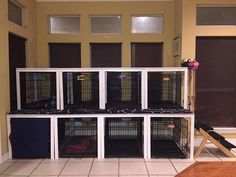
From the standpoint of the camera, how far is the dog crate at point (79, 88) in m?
4.54

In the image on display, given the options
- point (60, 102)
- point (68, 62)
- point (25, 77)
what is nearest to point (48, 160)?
point (60, 102)

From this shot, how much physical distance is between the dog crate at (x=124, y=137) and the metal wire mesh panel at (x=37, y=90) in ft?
3.54

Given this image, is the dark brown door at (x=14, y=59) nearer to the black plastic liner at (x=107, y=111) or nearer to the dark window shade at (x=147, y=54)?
the black plastic liner at (x=107, y=111)

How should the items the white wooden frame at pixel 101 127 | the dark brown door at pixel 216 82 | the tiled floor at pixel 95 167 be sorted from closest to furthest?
1. the tiled floor at pixel 95 167
2. the white wooden frame at pixel 101 127
3. the dark brown door at pixel 216 82

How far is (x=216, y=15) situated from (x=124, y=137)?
2893mm

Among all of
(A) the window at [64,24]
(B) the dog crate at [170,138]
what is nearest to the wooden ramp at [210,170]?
(B) the dog crate at [170,138]

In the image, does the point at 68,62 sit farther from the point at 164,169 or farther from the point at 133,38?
the point at 164,169

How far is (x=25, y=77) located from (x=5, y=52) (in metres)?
0.65

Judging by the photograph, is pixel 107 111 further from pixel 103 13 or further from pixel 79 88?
pixel 103 13

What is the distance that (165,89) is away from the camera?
5.09 meters

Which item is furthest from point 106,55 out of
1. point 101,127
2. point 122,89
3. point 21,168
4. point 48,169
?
point 21,168

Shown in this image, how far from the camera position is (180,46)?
5.12 meters

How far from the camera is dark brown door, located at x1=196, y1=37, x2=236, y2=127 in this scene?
522cm

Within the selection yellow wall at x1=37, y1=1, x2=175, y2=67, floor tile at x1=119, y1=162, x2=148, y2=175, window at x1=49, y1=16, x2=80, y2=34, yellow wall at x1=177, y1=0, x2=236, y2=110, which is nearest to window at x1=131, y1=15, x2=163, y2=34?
yellow wall at x1=37, y1=1, x2=175, y2=67
